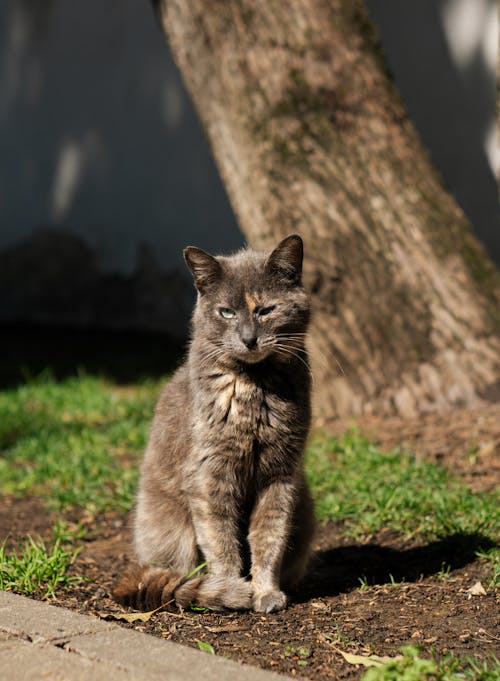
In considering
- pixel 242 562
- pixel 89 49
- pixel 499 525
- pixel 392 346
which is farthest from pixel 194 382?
pixel 89 49

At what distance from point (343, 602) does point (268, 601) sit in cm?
29

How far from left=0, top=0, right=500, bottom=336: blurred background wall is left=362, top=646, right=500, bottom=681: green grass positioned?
4660mm

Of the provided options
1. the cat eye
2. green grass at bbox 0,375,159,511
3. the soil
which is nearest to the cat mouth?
the cat eye

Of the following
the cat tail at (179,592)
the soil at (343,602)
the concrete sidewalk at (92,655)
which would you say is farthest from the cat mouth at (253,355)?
the concrete sidewalk at (92,655)

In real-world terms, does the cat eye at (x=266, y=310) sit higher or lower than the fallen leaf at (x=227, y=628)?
higher

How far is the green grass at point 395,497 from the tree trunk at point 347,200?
2.18 ft

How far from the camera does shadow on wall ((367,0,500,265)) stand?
261 inches

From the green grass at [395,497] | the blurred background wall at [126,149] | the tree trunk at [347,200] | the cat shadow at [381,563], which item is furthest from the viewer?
the blurred background wall at [126,149]

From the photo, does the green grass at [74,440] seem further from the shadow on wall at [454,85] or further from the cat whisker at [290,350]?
the shadow on wall at [454,85]

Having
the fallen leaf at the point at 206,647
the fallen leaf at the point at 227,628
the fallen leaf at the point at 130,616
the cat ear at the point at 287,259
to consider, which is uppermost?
the cat ear at the point at 287,259

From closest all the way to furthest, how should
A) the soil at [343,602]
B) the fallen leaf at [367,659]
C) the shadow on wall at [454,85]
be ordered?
the fallen leaf at [367,659] → the soil at [343,602] → the shadow on wall at [454,85]

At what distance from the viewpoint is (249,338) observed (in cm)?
302

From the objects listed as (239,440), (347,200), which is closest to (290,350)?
(239,440)

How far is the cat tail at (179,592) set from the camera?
9.73 ft
